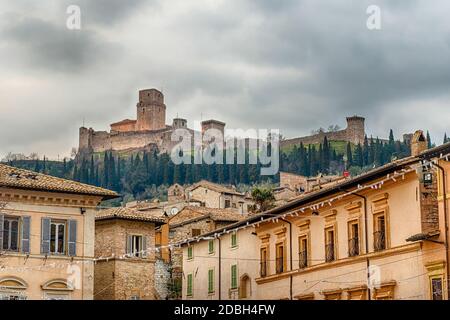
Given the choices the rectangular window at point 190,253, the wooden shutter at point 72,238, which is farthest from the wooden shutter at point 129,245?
the wooden shutter at point 72,238

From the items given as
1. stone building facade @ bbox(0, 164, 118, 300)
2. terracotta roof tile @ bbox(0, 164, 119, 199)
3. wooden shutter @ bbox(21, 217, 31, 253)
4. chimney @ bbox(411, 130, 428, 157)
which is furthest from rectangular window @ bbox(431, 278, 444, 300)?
wooden shutter @ bbox(21, 217, 31, 253)

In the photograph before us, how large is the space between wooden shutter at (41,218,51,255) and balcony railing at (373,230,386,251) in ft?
50.9

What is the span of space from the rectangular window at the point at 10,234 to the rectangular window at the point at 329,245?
1428cm

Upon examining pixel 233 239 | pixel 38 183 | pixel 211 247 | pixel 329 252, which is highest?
pixel 38 183

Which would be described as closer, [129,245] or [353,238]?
[353,238]

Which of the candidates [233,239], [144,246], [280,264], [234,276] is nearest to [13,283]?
[144,246]

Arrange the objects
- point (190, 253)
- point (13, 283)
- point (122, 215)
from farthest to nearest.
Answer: point (190, 253) → point (122, 215) → point (13, 283)

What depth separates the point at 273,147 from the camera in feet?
555

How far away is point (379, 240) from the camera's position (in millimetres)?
41719

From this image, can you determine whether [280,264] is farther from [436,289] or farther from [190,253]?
[436,289]

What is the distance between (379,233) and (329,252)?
487 centimetres

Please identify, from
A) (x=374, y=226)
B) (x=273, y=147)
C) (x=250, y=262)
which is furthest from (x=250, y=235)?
(x=273, y=147)

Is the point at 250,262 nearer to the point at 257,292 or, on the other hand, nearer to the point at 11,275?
the point at 257,292
